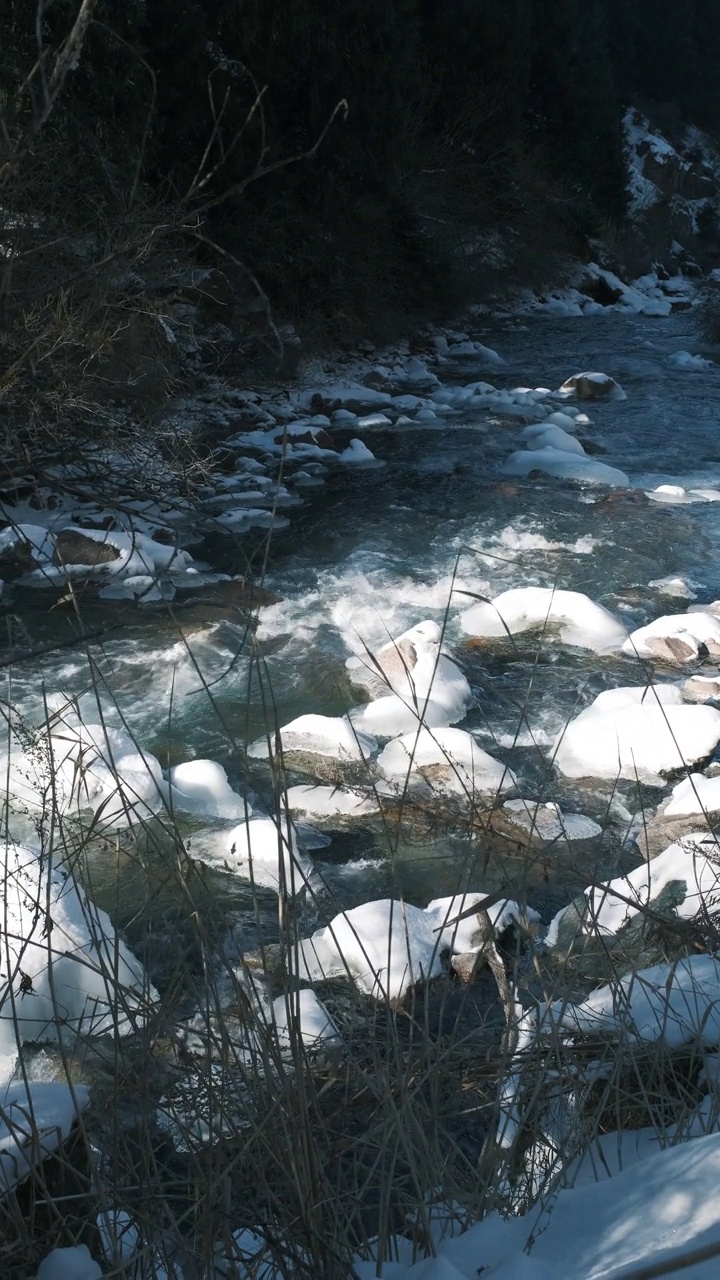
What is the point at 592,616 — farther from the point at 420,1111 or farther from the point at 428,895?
the point at 420,1111

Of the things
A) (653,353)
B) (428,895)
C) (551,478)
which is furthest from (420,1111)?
(653,353)

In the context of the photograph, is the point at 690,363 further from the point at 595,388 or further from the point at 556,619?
the point at 556,619

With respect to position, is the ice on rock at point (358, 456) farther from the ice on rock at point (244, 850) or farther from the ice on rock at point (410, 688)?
the ice on rock at point (244, 850)

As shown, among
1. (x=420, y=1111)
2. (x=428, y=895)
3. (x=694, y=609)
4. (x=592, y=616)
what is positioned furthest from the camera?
(x=694, y=609)

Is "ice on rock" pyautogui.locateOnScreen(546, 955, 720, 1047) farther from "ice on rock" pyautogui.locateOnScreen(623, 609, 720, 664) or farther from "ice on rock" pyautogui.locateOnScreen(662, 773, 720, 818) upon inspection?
"ice on rock" pyautogui.locateOnScreen(623, 609, 720, 664)

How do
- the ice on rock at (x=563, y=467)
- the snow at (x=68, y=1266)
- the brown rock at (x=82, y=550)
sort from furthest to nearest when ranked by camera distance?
the ice on rock at (x=563, y=467), the brown rock at (x=82, y=550), the snow at (x=68, y=1266)

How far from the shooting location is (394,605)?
584cm

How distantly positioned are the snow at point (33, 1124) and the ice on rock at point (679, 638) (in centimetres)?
398

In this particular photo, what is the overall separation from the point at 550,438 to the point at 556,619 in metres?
4.07

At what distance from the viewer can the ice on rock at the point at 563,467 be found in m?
8.05

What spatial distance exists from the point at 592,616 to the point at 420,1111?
4.10 metres

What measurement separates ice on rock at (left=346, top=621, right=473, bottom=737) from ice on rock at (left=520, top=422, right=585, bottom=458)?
13.6ft

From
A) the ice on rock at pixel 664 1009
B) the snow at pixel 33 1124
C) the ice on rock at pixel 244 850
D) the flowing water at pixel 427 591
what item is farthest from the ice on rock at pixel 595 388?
the snow at pixel 33 1124

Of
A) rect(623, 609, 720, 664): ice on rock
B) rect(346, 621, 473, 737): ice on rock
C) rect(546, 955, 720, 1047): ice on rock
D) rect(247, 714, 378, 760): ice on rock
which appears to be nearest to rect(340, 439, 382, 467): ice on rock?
rect(346, 621, 473, 737): ice on rock
